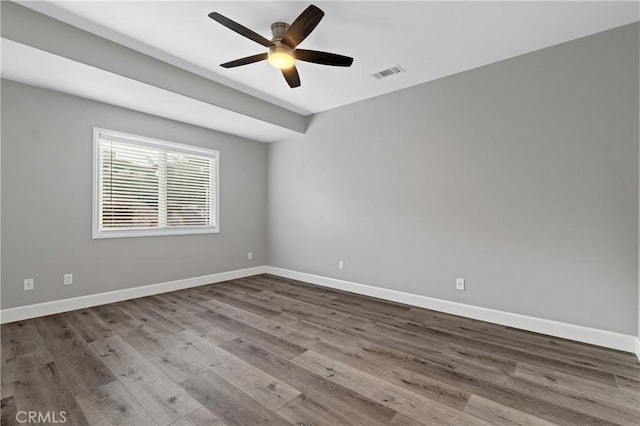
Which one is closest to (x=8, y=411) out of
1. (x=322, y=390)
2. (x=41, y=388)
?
(x=41, y=388)

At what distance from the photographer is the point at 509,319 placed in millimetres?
3076

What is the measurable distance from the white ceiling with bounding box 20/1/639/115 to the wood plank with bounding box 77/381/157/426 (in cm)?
297

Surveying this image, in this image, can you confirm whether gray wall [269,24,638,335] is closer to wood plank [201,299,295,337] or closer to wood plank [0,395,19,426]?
wood plank [201,299,295,337]

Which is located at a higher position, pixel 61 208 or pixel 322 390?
pixel 61 208

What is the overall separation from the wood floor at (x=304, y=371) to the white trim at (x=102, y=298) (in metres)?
0.14

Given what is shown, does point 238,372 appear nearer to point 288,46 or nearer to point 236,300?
point 236,300

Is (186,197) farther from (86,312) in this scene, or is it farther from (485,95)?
(485,95)

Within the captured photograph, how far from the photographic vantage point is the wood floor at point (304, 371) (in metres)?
1.72

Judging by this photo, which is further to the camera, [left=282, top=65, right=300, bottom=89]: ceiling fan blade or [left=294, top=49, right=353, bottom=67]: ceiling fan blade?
[left=282, top=65, right=300, bottom=89]: ceiling fan blade

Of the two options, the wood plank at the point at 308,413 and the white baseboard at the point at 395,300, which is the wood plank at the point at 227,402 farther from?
the white baseboard at the point at 395,300

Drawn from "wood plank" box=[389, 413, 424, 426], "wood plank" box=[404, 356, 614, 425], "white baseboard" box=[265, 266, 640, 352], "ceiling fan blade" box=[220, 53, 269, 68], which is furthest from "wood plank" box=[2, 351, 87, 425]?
"white baseboard" box=[265, 266, 640, 352]

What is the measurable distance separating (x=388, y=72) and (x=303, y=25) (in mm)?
1553

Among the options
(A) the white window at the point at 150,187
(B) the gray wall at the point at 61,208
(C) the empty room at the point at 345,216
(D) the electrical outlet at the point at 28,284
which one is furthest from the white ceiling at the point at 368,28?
(D) the electrical outlet at the point at 28,284

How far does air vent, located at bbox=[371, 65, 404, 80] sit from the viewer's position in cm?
337
